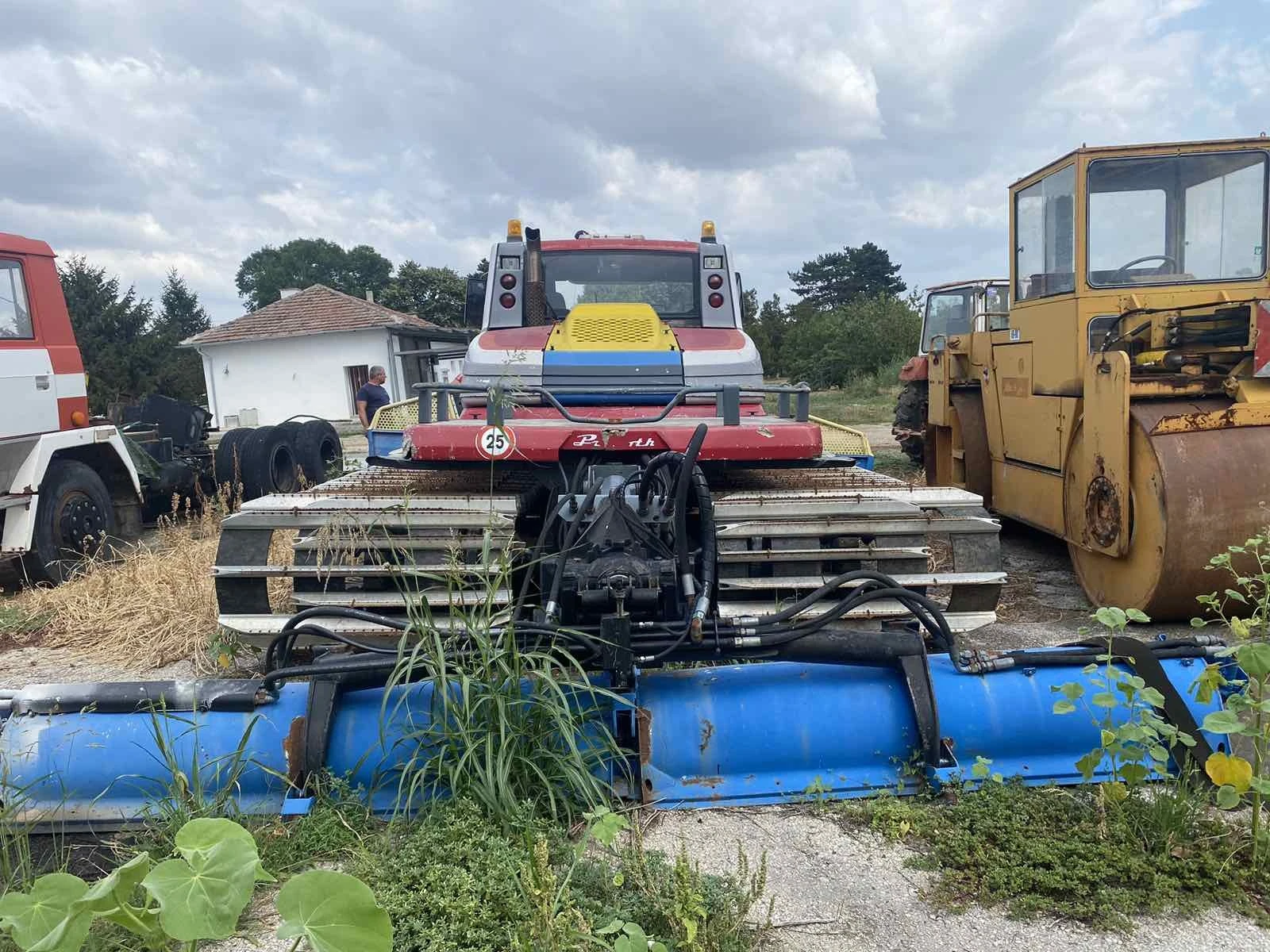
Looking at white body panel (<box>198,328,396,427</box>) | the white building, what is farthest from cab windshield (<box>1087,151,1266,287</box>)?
white body panel (<box>198,328,396,427</box>)

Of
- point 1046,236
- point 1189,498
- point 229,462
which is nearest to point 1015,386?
point 1046,236

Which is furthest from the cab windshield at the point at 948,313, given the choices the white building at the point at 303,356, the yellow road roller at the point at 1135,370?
the white building at the point at 303,356

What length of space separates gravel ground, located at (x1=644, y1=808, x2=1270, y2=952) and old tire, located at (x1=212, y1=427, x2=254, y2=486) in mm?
7517

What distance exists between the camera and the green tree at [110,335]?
3061 centimetres

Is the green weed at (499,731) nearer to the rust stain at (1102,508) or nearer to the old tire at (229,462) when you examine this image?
the rust stain at (1102,508)

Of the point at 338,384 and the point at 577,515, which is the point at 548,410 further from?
the point at 338,384

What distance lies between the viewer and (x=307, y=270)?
72.8 meters

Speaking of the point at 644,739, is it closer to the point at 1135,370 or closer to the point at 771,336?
the point at 1135,370

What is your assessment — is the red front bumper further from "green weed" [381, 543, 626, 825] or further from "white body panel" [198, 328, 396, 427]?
"white body panel" [198, 328, 396, 427]

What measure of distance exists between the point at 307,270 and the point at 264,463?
69.4 m

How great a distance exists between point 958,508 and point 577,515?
1.77m

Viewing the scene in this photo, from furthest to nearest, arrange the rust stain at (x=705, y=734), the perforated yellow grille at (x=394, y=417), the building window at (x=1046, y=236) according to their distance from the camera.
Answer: the perforated yellow grille at (x=394, y=417)
the building window at (x=1046, y=236)
the rust stain at (x=705, y=734)

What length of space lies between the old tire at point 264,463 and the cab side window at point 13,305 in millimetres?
2682

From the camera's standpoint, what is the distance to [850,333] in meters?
35.1
